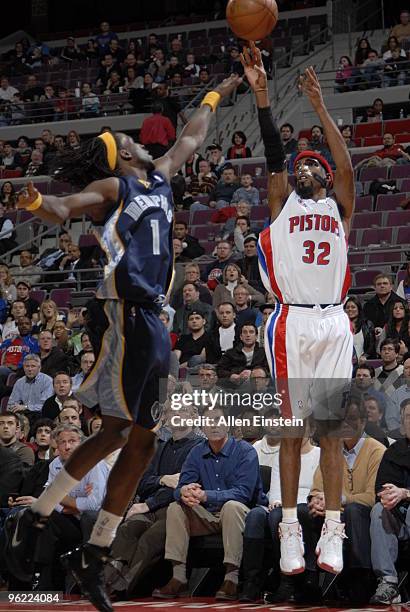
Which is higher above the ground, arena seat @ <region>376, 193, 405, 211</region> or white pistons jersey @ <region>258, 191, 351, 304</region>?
white pistons jersey @ <region>258, 191, 351, 304</region>

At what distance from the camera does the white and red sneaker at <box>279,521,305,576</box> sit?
6.43m

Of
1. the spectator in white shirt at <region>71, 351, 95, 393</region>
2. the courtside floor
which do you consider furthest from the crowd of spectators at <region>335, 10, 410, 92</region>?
the courtside floor

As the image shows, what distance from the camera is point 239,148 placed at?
56.0ft

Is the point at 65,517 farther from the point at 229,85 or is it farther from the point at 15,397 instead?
the point at 229,85

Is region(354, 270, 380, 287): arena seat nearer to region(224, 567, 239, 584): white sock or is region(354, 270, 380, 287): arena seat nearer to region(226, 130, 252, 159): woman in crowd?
region(226, 130, 252, 159): woman in crowd

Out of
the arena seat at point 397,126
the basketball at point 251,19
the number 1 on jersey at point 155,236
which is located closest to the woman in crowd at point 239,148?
the arena seat at point 397,126

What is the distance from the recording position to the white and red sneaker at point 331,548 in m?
6.21

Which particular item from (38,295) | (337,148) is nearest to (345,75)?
(38,295)

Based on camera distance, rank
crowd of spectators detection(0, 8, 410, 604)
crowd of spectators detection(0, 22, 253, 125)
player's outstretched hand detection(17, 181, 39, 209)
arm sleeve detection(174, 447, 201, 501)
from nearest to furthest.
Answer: player's outstretched hand detection(17, 181, 39, 209), crowd of spectators detection(0, 8, 410, 604), arm sleeve detection(174, 447, 201, 501), crowd of spectators detection(0, 22, 253, 125)

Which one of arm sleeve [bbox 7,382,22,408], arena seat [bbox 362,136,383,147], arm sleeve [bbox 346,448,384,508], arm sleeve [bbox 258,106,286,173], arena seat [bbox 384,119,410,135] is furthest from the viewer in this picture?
arena seat [bbox 384,119,410,135]

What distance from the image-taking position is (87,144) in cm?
588

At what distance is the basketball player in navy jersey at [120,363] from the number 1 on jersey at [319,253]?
123 cm

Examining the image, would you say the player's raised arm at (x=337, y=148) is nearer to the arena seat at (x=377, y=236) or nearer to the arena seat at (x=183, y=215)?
the arena seat at (x=377, y=236)

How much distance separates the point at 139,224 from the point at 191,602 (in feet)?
10.3
